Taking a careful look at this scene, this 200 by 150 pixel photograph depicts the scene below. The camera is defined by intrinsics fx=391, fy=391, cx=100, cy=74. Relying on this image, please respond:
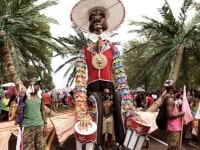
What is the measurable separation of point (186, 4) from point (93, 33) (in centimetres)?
958

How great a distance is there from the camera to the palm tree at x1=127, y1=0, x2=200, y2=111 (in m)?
13.6

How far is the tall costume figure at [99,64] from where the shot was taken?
173 inches

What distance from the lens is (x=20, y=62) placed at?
12461mm

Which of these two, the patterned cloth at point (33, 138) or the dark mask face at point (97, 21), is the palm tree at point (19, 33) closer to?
the patterned cloth at point (33, 138)

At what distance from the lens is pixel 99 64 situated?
4574 millimetres

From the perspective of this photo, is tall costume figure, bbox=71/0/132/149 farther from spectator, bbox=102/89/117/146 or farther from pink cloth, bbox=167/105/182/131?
pink cloth, bbox=167/105/182/131

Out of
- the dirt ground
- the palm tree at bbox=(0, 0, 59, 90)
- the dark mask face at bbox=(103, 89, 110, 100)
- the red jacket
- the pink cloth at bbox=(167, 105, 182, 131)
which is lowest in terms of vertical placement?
the dirt ground

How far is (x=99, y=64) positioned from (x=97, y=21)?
0.55 meters

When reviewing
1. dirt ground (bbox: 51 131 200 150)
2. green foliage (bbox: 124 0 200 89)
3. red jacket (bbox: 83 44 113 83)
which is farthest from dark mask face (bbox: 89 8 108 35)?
green foliage (bbox: 124 0 200 89)

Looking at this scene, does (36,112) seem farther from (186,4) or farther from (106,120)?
(186,4)

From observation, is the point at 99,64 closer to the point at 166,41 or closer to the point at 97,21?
the point at 97,21

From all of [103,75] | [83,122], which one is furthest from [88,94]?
[83,122]

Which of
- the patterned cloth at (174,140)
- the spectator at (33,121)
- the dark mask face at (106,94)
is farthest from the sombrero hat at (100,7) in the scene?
the patterned cloth at (174,140)

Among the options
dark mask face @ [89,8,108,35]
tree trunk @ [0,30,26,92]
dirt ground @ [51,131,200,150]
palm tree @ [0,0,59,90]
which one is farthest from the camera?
palm tree @ [0,0,59,90]
